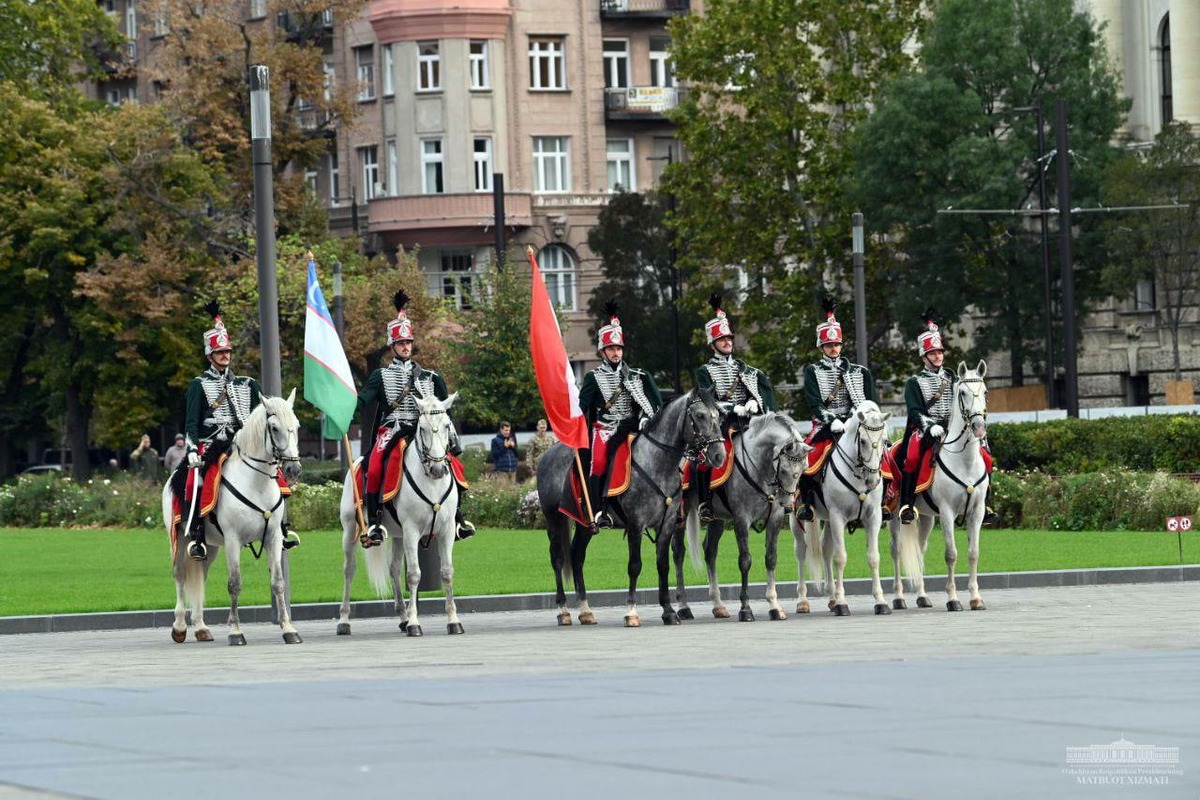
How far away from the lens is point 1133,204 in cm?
5959

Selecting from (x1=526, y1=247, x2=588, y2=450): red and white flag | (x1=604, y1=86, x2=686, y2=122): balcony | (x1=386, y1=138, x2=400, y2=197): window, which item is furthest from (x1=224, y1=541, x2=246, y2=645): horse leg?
(x1=604, y1=86, x2=686, y2=122): balcony

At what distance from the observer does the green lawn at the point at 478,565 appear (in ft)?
93.7

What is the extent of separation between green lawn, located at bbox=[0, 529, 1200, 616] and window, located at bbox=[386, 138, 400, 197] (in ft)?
130

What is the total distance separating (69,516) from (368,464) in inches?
1305

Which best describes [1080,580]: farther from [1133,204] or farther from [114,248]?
[114,248]

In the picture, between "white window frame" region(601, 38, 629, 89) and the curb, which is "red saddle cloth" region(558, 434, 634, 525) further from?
"white window frame" region(601, 38, 629, 89)

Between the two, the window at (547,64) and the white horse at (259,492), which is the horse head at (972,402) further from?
the window at (547,64)

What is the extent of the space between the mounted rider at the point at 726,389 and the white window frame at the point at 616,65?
60804 mm

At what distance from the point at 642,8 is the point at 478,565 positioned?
5289cm

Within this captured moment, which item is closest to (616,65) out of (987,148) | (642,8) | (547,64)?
(642,8)

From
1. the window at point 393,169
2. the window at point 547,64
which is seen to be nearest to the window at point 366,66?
the window at point 393,169

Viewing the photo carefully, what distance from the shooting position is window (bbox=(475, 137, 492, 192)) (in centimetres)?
8225

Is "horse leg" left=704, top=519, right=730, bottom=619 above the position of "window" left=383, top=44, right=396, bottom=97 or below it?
below

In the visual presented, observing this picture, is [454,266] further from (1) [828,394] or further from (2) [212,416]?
(2) [212,416]
